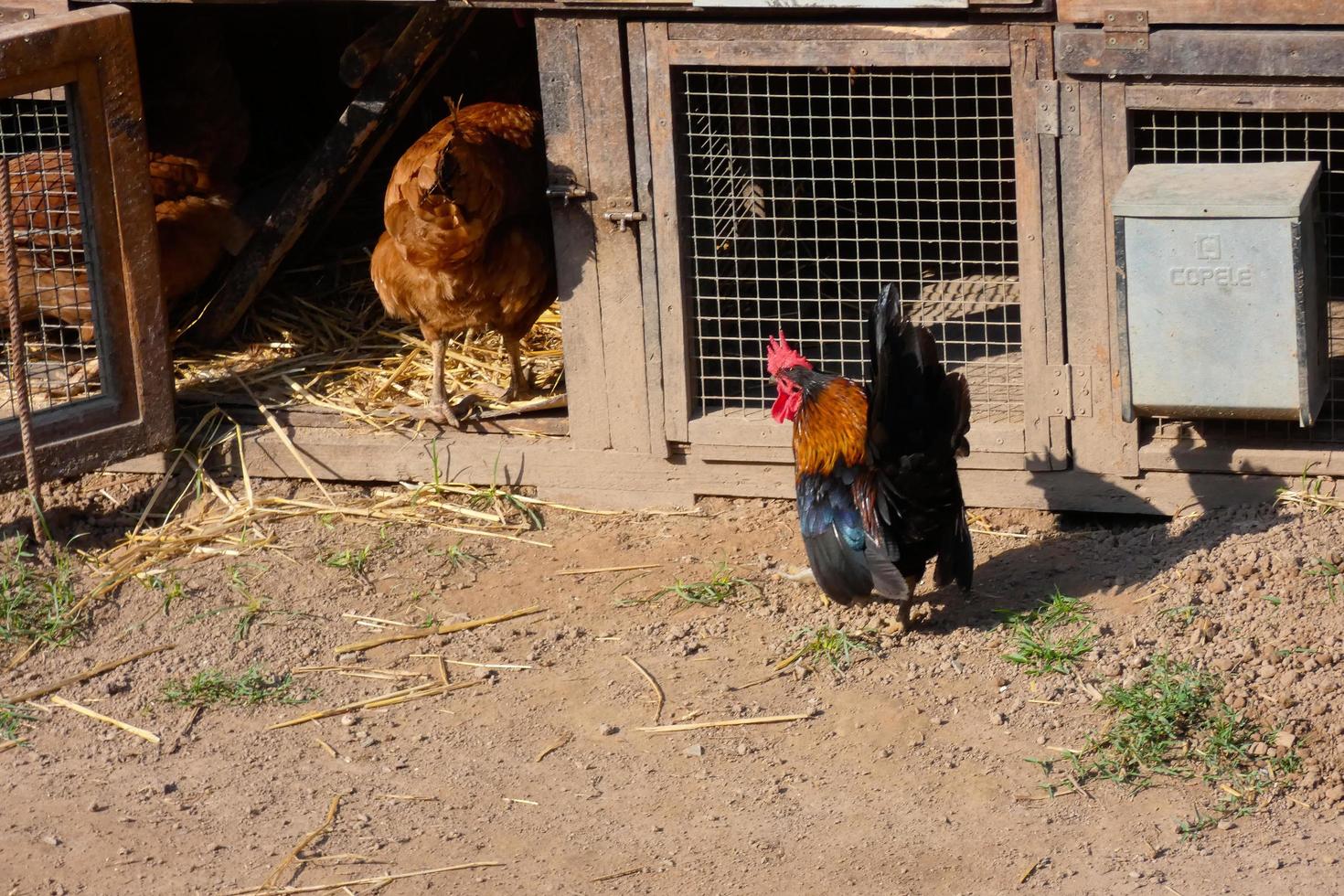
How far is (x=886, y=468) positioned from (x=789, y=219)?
1357mm

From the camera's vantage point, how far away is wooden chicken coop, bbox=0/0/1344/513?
4.80 metres

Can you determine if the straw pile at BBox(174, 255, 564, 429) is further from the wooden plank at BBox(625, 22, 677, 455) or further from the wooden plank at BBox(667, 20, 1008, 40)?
the wooden plank at BBox(667, 20, 1008, 40)

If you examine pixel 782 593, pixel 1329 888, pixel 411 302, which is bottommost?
pixel 1329 888

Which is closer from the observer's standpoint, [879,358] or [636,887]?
[636,887]

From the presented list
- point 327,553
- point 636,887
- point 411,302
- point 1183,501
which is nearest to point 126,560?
point 327,553

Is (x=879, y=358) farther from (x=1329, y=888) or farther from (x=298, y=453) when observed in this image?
(x=298, y=453)

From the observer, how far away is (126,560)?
549 centimetres

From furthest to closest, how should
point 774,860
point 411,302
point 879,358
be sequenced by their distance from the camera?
1. point 411,302
2. point 879,358
3. point 774,860

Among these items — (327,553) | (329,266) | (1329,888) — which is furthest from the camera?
(329,266)

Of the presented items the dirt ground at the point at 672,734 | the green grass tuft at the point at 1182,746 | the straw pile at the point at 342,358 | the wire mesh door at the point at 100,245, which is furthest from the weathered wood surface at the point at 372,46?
the green grass tuft at the point at 1182,746

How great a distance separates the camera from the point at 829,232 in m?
7.29

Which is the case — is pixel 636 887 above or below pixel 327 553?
below

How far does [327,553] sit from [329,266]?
7.62 feet

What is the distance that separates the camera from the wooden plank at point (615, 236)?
17.2 ft
